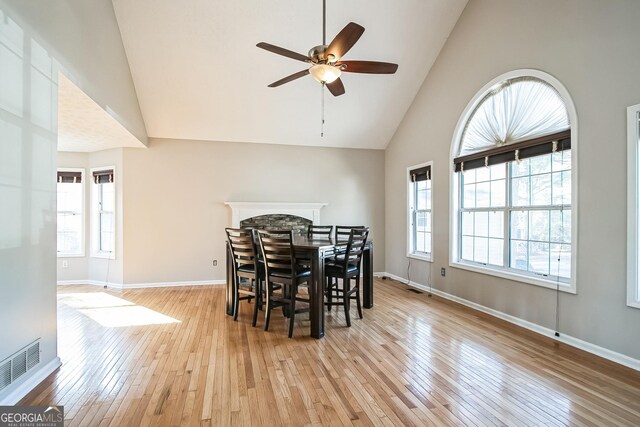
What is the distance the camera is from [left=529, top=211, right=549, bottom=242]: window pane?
10.8 ft

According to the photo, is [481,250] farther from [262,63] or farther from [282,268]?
[262,63]

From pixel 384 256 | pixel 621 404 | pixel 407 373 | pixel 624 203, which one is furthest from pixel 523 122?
pixel 384 256

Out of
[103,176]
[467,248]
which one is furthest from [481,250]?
[103,176]

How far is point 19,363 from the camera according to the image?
2.06m

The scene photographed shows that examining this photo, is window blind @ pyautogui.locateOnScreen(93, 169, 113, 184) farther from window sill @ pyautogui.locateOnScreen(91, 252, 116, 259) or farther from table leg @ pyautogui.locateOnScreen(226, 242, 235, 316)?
table leg @ pyautogui.locateOnScreen(226, 242, 235, 316)

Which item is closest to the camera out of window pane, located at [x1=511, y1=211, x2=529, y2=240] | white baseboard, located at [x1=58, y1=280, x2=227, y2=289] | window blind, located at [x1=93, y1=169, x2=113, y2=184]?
window pane, located at [x1=511, y1=211, x2=529, y2=240]

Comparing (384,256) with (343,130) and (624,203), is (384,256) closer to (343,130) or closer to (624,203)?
(343,130)

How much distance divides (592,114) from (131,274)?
21.0 feet

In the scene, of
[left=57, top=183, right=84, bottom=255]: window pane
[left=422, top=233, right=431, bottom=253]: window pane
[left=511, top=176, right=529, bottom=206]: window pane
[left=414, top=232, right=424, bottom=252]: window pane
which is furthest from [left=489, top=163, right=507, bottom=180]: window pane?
[left=57, top=183, right=84, bottom=255]: window pane

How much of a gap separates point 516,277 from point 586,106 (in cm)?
181

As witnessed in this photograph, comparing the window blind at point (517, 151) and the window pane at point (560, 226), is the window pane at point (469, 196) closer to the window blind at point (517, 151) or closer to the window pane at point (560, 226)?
the window blind at point (517, 151)

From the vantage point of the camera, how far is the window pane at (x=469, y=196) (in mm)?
4254

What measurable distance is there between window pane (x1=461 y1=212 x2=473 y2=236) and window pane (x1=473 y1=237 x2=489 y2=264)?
0.53ft

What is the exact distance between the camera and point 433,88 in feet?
16.0
